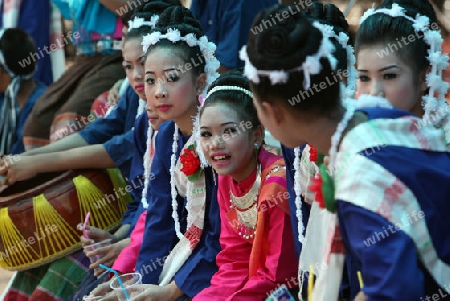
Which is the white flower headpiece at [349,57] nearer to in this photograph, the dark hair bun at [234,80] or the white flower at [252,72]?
the dark hair bun at [234,80]

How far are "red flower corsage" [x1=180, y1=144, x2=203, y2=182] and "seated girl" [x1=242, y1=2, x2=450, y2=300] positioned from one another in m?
0.85

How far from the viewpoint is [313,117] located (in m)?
1.50

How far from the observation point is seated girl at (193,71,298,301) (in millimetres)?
2084

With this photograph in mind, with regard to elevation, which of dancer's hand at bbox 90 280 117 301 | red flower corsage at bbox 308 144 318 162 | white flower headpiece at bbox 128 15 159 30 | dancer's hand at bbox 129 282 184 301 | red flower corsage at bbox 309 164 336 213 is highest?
white flower headpiece at bbox 128 15 159 30

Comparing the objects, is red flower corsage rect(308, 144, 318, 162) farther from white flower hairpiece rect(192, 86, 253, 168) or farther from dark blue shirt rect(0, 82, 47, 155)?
dark blue shirt rect(0, 82, 47, 155)

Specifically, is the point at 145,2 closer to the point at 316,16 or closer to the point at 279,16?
the point at 316,16

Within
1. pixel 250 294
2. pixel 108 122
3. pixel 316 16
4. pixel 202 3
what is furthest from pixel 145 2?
pixel 250 294

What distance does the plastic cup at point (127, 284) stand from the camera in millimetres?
2328

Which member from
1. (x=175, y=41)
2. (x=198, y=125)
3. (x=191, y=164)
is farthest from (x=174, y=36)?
(x=191, y=164)

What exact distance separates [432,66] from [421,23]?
0.12 meters

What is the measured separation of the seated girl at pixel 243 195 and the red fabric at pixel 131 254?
489mm

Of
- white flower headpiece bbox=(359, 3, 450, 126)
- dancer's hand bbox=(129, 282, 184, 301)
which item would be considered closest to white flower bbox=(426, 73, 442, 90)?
white flower headpiece bbox=(359, 3, 450, 126)

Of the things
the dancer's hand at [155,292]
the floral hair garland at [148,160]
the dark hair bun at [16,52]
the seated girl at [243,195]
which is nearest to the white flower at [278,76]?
the seated girl at [243,195]

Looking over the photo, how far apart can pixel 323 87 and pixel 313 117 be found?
0.06 m
